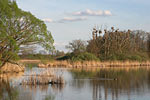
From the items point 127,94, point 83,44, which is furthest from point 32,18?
point 83,44

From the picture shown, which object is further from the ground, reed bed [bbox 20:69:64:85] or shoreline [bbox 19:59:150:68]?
shoreline [bbox 19:59:150:68]

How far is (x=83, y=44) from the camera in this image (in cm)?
5781

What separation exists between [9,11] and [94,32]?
3557cm

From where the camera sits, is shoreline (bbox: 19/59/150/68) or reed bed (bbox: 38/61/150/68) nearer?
shoreline (bbox: 19/59/150/68)

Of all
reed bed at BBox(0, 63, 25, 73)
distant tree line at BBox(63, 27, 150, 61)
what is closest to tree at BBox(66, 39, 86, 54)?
distant tree line at BBox(63, 27, 150, 61)

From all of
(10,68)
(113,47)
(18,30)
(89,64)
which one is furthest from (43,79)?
(113,47)

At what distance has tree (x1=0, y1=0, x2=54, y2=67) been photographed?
2428cm

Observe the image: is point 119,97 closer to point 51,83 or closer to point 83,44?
point 51,83

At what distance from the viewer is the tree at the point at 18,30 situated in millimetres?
24281

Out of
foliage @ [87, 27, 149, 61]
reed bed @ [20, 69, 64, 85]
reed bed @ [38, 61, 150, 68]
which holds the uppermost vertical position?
foliage @ [87, 27, 149, 61]

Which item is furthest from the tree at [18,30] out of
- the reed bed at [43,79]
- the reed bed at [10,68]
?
the reed bed at [10,68]

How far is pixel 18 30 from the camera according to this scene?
2514 centimetres

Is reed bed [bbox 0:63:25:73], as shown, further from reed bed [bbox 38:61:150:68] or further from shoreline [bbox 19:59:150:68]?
shoreline [bbox 19:59:150:68]

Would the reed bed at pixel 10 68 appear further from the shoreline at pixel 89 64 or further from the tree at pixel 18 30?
the shoreline at pixel 89 64
